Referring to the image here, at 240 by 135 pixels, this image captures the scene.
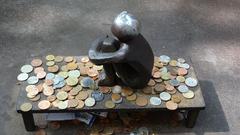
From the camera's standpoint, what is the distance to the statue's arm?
221 centimetres

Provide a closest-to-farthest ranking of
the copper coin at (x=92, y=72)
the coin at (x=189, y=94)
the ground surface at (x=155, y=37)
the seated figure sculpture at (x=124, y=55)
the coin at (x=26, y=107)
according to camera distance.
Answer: the seated figure sculpture at (x=124, y=55), the coin at (x=26, y=107), the coin at (x=189, y=94), the copper coin at (x=92, y=72), the ground surface at (x=155, y=37)

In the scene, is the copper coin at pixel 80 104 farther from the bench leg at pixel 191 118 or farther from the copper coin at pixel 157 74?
the bench leg at pixel 191 118

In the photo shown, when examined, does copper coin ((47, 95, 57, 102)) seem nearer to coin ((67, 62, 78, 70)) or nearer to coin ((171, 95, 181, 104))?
coin ((67, 62, 78, 70))

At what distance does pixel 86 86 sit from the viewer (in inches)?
96.9

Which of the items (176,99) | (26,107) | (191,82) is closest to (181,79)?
(191,82)

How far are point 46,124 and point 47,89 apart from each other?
0.89 ft

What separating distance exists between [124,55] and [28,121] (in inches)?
30.1

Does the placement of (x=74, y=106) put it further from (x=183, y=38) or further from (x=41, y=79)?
(x=183, y=38)

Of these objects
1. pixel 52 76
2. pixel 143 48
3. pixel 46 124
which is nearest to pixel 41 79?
pixel 52 76

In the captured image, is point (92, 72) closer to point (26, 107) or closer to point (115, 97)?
point (115, 97)

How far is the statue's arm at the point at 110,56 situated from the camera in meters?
2.21

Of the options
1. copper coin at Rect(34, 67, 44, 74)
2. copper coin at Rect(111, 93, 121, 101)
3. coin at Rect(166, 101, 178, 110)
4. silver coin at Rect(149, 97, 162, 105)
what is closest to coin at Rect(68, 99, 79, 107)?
copper coin at Rect(111, 93, 121, 101)

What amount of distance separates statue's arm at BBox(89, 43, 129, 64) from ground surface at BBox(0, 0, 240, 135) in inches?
22.1

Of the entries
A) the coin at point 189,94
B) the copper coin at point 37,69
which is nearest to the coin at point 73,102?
the copper coin at point 37,69
